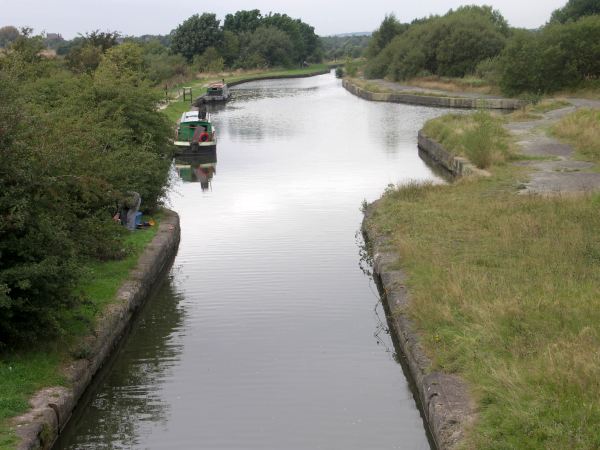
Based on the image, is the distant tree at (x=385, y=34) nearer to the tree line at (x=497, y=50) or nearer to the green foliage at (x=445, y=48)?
the tree line at (x=497, y=50)

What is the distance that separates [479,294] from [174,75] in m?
66.4

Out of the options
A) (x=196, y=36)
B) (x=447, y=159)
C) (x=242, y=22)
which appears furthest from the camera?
(x=242, y=22)

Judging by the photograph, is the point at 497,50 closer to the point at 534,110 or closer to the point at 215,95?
the point at 215,95

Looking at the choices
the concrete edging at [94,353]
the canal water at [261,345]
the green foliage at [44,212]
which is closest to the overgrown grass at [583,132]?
the canal water at [261,345]

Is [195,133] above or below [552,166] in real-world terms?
above

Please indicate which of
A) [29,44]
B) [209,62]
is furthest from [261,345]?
[209,62]

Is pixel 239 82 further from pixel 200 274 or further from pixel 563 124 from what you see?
pixel 200 274

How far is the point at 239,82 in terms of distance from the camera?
8325 centimetres

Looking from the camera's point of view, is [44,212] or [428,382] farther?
[44,212]

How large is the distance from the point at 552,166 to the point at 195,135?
42.6ft

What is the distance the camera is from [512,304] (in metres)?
9.55

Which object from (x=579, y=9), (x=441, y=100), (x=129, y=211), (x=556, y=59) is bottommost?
(x=441, y=100)

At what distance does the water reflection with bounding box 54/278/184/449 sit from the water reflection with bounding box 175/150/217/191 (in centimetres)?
1226

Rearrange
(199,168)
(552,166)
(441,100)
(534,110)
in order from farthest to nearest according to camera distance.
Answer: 1. (441,100)
2. (534,110)
3. (199,168)
4. (552,166)
